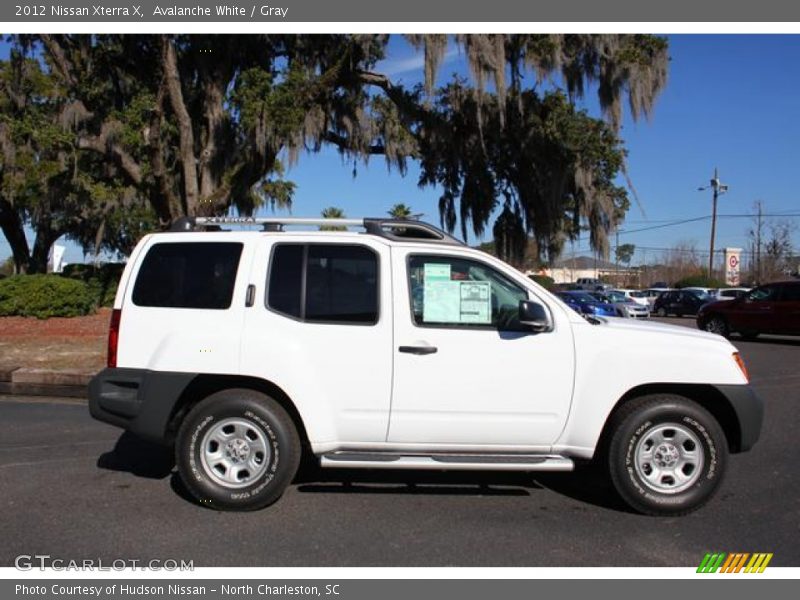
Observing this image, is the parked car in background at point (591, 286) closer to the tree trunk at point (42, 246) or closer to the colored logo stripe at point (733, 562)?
the tree trunk at point (42, 246)

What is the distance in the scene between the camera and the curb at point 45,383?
9.74 meters

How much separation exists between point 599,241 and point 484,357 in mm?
Answer: 13813

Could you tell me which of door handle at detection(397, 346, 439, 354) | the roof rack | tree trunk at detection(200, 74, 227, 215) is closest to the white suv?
door handle at detection(397, 346, 439, 354)

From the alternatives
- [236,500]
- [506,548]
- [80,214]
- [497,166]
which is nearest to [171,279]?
A: [236,500]

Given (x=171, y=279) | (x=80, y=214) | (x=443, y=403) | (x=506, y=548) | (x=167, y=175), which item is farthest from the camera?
(x=80, y=214)

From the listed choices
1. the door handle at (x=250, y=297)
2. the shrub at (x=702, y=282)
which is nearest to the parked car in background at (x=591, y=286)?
the shrub at (x=702, y=282)

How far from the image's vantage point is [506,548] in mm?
4328

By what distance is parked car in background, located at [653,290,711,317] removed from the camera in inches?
1248

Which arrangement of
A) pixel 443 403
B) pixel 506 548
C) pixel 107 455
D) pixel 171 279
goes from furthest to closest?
pixel 107 455 < pixel 171 279 < pixel 443 403 < pixel 506 548

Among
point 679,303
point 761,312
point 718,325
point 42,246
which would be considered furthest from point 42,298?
point 679,303

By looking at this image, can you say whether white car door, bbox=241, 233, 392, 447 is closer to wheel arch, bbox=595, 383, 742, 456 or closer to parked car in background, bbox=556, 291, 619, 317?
wheel arch, bbox=595, 383, 742, 456

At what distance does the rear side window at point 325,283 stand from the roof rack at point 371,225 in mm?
219

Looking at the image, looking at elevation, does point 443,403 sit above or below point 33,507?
above

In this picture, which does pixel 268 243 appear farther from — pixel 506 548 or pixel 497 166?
pixel 497 166
